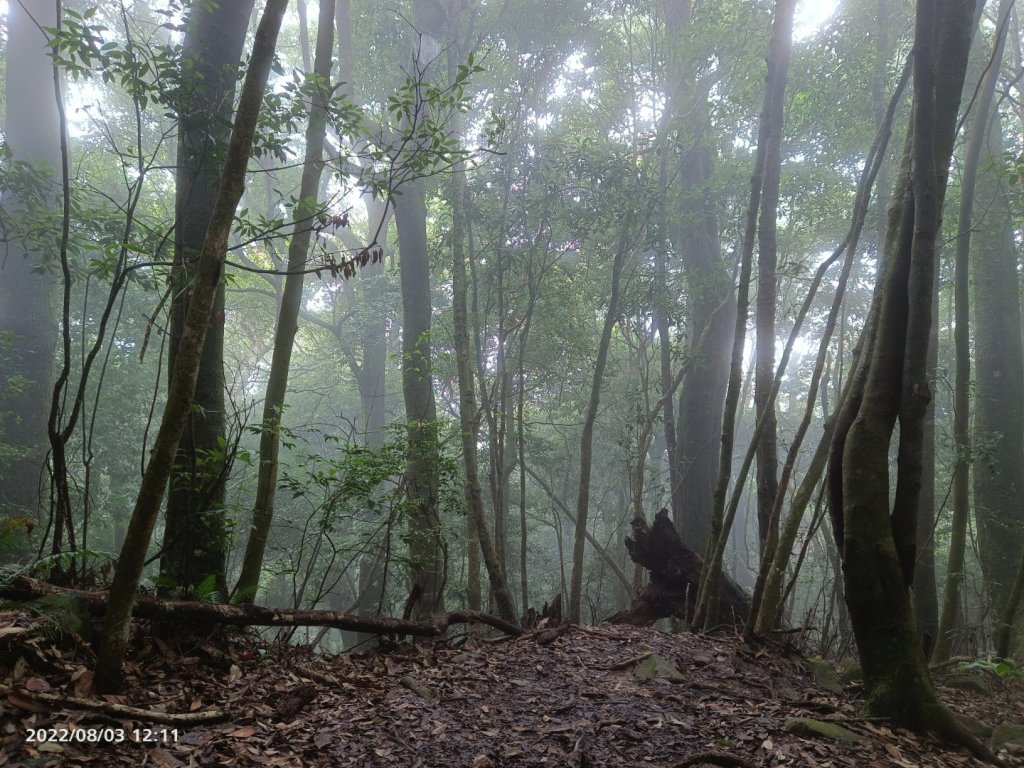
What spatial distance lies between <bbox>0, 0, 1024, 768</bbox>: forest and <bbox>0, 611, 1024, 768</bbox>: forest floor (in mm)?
25

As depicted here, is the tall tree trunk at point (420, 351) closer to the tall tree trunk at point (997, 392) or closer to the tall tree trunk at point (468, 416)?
the tall tree trunk at point (468, 416)

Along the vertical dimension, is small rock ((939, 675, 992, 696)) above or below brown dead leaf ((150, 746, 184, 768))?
above

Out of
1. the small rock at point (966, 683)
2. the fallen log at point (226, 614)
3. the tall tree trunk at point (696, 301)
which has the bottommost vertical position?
the small rock at point (966, 683)

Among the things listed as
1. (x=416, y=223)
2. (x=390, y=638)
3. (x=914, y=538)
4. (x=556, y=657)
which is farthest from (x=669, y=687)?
(x=416, y=223)

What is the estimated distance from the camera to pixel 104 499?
13336mm

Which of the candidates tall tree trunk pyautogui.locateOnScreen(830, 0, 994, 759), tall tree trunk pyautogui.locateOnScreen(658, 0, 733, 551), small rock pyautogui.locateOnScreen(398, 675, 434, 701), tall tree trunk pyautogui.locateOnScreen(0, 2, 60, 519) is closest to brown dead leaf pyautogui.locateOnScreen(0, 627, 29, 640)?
small rock pyautogui.locateOnScreen(398, 675, 434, 701)

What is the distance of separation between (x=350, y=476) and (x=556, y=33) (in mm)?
9947

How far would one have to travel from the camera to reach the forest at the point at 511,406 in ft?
10.6

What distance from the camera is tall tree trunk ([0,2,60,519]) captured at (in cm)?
1002

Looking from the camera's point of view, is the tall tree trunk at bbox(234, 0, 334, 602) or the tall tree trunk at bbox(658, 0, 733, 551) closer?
the tall tree trunk at bbox(234, 0, 334, 602)

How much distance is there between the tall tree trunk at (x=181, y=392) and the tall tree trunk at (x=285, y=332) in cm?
111

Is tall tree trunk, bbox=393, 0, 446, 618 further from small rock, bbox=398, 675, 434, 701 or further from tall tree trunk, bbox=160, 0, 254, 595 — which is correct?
tall tree trunk, bbox=160, 0, 254, 595

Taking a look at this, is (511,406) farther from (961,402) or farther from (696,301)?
(961,402)

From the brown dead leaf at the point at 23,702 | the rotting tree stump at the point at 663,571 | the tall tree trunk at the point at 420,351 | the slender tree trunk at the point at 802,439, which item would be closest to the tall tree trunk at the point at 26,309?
the tall tree trunk at the point at 420,351
